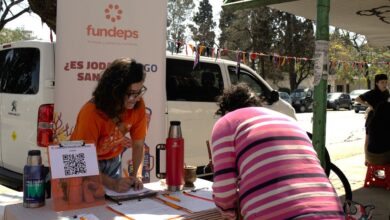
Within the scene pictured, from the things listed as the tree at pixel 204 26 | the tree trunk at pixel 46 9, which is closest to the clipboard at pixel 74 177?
the tree trunk at pixel 46 9

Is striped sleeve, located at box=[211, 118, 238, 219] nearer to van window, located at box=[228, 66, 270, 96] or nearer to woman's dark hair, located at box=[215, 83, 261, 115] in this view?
woman's dark hair, located at box=[215, 83, 261, 115]

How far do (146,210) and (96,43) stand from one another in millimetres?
2460

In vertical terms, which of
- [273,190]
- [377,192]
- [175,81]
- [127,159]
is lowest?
[377,192]

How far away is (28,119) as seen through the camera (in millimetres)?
4852

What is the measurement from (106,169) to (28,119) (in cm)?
221

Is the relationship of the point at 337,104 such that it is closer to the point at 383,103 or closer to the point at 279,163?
the point at 383,103

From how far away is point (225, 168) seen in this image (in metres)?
1.96

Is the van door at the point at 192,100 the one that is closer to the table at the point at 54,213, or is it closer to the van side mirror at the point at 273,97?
the van side mirror at the point at 273,97

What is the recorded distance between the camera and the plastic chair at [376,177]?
6.50 m

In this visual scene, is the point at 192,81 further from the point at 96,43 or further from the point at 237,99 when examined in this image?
the point at 237,99

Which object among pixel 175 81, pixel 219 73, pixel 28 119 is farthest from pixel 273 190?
pixel 219 73

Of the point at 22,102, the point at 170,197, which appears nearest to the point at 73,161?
the point at 170,197

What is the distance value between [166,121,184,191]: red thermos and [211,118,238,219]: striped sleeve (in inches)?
25.9

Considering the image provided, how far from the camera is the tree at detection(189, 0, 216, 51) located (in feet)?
173
